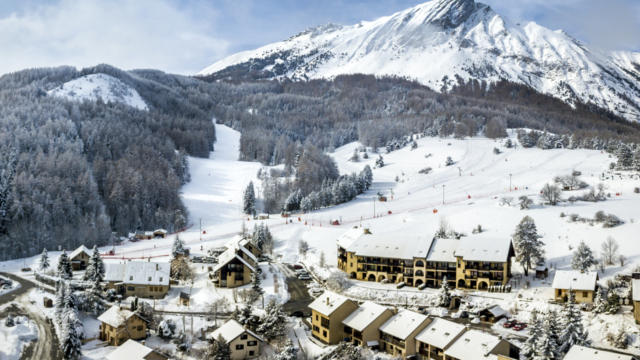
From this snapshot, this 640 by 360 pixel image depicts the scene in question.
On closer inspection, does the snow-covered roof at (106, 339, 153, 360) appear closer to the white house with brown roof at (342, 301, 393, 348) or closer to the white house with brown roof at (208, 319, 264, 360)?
the white house with brown roof at (208, 319, 264, 360)

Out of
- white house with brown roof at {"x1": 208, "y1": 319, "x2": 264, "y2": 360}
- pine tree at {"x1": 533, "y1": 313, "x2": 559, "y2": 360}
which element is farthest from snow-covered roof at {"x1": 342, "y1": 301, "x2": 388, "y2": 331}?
pine tree at {"x1": 533, "y1": 313, "x2": 559, "y2": 360}

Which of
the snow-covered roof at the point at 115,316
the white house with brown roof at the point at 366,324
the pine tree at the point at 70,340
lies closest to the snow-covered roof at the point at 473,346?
the white house with brown roof at the point at 366,324

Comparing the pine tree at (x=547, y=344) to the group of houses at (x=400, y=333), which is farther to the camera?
the group of houses at (x=400, y=333)

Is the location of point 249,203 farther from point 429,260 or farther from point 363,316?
point 363,316

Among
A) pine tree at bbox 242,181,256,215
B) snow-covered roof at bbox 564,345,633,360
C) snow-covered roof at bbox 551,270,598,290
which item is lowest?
snow-covered roof at bbox 564,345,633,360

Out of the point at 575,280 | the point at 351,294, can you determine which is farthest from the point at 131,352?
the point at 575,280

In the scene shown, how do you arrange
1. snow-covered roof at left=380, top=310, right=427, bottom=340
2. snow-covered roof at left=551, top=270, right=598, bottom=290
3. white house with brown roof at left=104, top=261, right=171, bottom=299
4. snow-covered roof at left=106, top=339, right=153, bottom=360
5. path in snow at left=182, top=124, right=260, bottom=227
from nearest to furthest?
snow-covered roof at left=106, top=339, right=153, bottom=360 → snow-covered roof at left=380, top=310, right=427, bottom=340 → snow-covered roof at left=551, top=270, right=598, bottom=290 → white house with brown roof at left=104, top=261, right=171, bottom=299 → path in snow at left=182, top=124, right=260, bottom=227

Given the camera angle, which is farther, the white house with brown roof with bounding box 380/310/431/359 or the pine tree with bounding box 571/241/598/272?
the pine tree with bounding box 571/241/598/272

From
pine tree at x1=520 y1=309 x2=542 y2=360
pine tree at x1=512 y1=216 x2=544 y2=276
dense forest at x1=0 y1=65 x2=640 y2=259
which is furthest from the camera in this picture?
dense forest at x1=0 y1=65 x2=640 y2=259

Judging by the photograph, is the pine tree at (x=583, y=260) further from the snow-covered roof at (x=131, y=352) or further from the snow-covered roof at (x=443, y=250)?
the snow-covered roof at (x=131, y=352)
